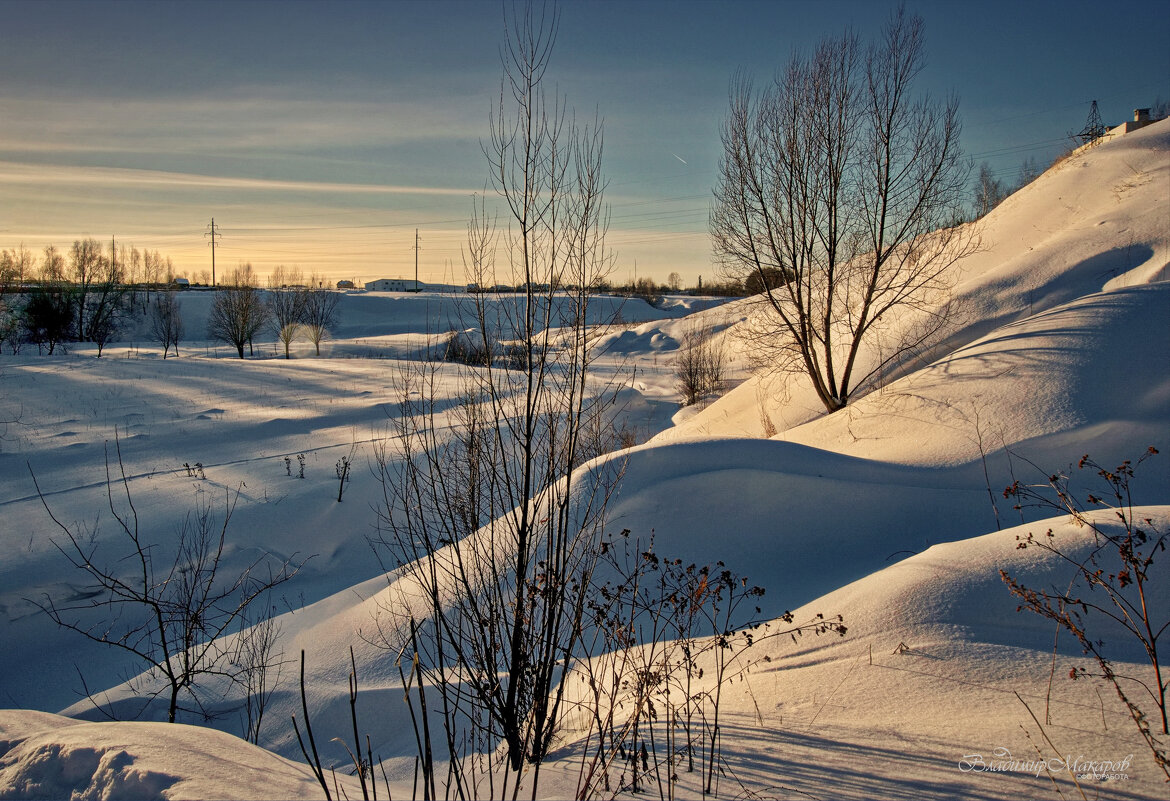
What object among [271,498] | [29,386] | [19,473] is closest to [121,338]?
[29,386]

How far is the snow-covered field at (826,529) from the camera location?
10.4 ft

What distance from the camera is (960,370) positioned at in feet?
32.7

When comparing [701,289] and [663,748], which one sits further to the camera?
[701,289]

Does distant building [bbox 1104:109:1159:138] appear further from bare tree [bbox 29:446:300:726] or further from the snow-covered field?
bare tree [bbox 29:446:300:726]

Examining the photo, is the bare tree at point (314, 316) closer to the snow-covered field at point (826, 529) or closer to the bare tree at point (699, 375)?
the snow-covered field at point (826, 529)

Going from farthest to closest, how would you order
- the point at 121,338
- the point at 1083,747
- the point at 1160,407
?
1. the point at 121,338
2. the point at 1160,407
3. the point at 1083,747

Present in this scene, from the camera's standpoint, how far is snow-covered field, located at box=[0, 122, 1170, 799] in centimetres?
318

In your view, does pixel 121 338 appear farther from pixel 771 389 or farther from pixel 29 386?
pixel 771 389

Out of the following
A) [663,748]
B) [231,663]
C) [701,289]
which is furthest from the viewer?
[701,289]

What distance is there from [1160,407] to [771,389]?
8602 mm

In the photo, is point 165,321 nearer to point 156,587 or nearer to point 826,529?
point 156,587

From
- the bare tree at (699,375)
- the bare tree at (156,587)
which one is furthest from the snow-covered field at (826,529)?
the bare tree at (699,375)

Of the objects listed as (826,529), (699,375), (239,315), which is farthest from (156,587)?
(239,315)

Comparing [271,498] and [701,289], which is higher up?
[701,289]
